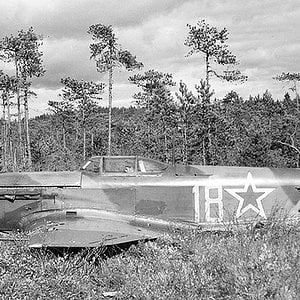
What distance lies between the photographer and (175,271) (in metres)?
4.97

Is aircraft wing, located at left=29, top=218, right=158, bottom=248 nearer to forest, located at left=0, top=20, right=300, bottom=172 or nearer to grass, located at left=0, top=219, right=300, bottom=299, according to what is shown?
grass, located at left=0, top=219, right=300, bottom=299

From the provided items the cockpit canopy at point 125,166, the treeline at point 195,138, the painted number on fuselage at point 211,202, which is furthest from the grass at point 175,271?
the treeline at point 195,138

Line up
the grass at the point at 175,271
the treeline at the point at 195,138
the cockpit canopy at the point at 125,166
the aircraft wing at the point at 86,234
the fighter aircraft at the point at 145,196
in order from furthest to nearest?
1. the treeline at the point at 195,138
2. the cockpit canopy at the point at 125,166
3. the fighter aircraft at the point at 145,196
4. the aircraft wing at the point at 86,234
5. the grass at the point at 175,271

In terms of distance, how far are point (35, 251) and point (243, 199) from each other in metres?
3.48

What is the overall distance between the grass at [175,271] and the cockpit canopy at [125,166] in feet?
4.91

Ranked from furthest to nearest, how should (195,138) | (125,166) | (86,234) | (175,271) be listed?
(195,138) → (125,166) → (86,234) → (175,271)

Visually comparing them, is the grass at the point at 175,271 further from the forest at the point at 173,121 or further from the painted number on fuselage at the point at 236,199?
the forest at the point at 173,121

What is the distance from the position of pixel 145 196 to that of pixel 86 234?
1.38 meters

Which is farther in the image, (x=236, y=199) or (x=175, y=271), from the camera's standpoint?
(x=236, y=199)

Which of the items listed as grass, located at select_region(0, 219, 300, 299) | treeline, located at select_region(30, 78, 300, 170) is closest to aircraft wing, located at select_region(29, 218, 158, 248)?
grass, located at select_region(0, 219, 300, 299)

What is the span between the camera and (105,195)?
24.6ft

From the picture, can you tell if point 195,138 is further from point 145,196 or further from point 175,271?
point 175,271

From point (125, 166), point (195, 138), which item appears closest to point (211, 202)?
point (125, 166)

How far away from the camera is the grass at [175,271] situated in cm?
430
